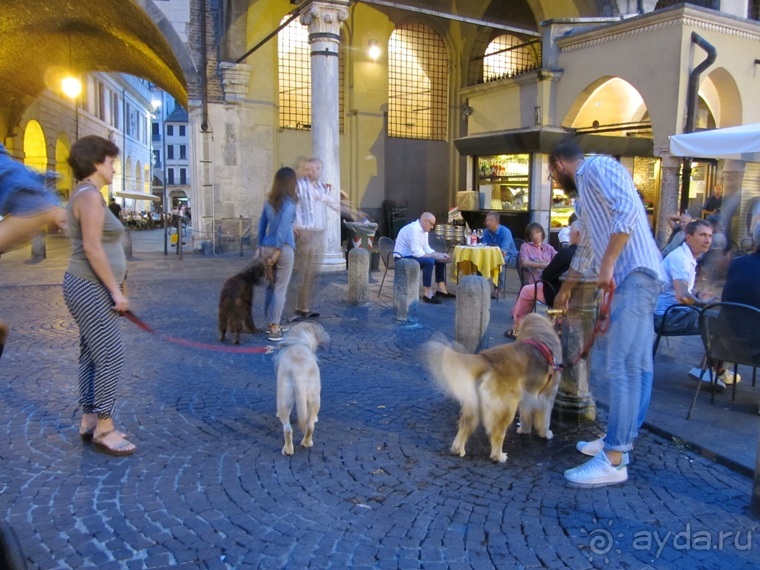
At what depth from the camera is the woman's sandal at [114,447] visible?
3.99 metres

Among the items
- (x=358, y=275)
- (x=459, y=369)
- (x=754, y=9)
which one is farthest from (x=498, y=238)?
(x=754, y=9)

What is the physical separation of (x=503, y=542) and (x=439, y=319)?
558 cm

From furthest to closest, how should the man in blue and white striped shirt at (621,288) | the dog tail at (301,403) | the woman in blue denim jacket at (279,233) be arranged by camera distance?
the woman in blue denim jacket at (279,233), the dog tail at (301,403), the man in blue and white striped shirt at (621,288)

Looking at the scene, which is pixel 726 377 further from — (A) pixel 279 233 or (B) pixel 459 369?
(A) pixel 279 233

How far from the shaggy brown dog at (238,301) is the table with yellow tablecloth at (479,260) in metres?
3.60

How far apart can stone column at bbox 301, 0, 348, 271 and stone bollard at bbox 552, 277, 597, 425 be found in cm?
821

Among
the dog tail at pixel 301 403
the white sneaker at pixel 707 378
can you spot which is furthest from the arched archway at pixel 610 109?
the dog tail at pixel 301 403

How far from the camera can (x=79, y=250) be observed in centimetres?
381

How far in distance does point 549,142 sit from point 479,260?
7.77 m

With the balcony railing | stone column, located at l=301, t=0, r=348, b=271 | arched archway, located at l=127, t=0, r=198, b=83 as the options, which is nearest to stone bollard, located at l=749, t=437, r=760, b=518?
stone column, located at l=301, t=0, r=348, b=271

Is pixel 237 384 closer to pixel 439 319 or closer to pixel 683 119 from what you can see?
pixel 439 319

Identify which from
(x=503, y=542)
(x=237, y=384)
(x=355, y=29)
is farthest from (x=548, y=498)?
(x=355, y=29)

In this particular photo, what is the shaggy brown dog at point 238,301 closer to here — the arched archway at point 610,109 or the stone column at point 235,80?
the stone column at point 235,80

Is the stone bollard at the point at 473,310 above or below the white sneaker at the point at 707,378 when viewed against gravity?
above
